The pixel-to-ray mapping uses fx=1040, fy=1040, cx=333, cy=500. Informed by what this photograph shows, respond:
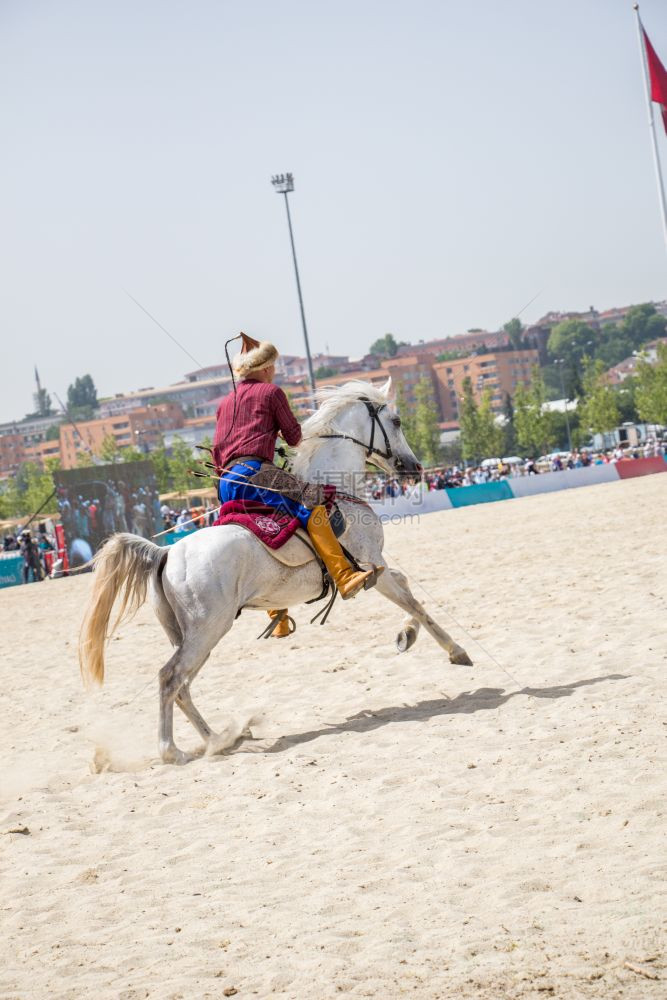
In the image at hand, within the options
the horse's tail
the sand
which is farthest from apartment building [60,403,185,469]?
the horse's tail

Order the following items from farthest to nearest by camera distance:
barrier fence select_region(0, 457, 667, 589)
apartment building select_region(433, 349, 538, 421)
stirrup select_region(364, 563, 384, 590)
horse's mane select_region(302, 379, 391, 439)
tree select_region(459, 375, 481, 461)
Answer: apartment building select_region(433, 349, 538, 421) → tree select_region(459, 375, 481, 461) → barrier fence select_region(0, 457, 667, 589) → horse's mane select_region(302, 379, 391, 439) → stirrup select_region(364, 563, 384, 590)

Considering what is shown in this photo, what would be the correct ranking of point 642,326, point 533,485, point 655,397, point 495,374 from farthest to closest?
1. point 642,326
2. point 495,374
3. point 655,397
4. point 533,485

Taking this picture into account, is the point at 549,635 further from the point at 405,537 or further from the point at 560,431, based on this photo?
the point at 560,431

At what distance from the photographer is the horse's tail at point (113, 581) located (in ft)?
25.6

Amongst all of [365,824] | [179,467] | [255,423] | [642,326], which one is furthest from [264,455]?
[642,326]

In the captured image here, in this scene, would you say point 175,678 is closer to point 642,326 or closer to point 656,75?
point 656,75

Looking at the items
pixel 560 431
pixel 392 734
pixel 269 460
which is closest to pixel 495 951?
pixel 392 734

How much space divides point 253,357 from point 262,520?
130 centimetres

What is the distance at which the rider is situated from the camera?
26.3 ft

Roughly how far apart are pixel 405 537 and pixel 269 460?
62.9 ft

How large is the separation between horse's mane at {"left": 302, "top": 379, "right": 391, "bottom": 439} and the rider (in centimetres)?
55

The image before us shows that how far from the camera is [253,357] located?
816cm

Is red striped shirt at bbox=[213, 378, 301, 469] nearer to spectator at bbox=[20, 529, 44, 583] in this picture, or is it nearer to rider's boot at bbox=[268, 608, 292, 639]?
rider's boot at bbox=[268, 608, 292, 639]

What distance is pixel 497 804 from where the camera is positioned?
18.5 ft
